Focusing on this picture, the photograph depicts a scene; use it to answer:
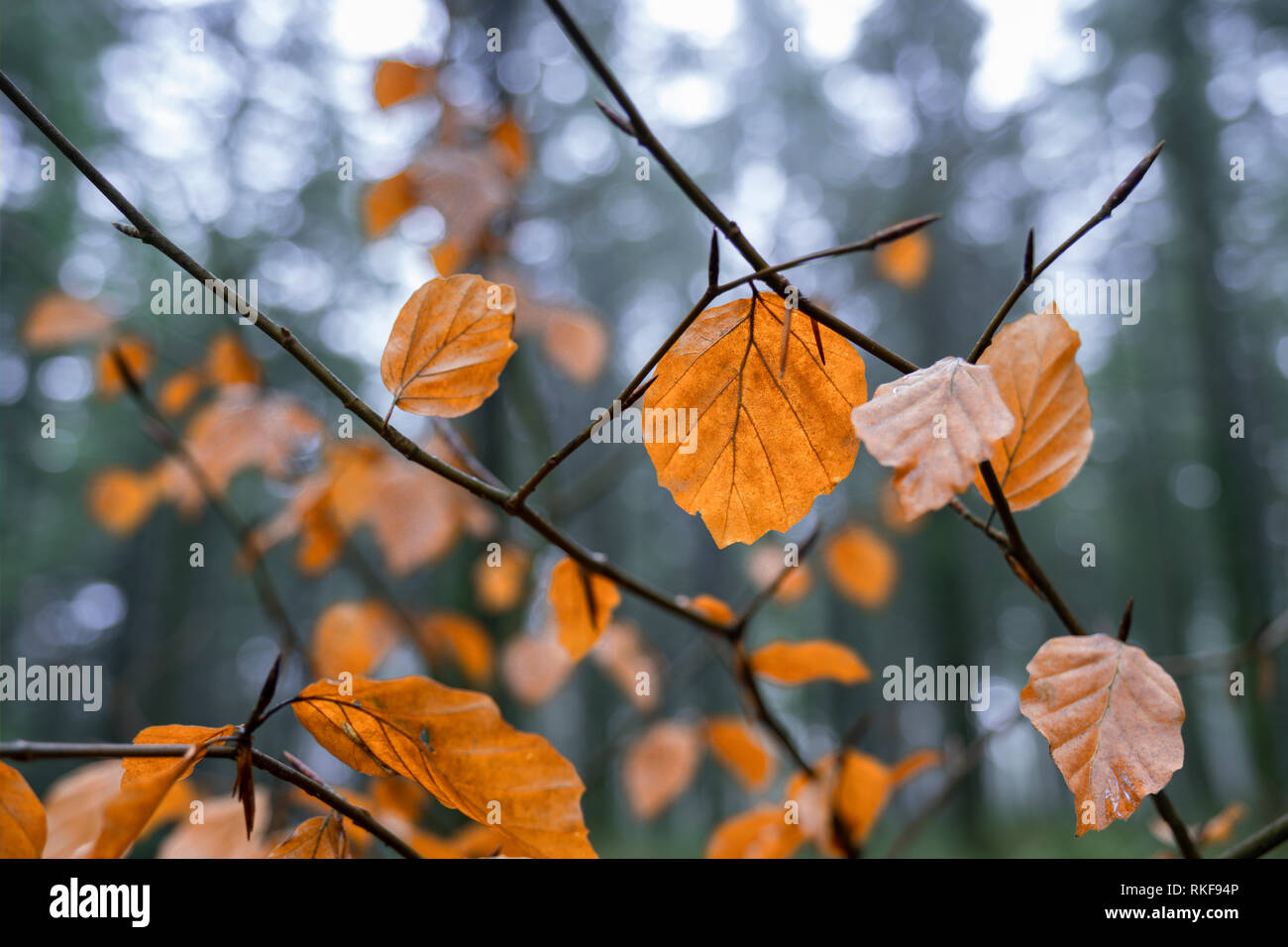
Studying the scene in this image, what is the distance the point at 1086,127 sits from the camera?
261 inches

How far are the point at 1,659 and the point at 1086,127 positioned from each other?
1214 centimetres

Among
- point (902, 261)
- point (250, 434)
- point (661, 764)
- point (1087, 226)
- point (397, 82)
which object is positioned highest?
point (397, 82)

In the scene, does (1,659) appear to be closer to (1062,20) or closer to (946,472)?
(946,472)

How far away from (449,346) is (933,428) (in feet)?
1.08

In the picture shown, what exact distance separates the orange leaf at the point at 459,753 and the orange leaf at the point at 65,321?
155cm

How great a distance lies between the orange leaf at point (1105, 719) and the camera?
1.39ft

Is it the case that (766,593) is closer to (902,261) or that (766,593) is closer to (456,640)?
(456,640)

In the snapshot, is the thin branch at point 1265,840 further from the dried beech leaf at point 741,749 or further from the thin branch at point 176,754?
the dried beech leaf at point 741,749

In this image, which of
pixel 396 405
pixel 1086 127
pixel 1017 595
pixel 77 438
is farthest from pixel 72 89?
pixel 1017 595

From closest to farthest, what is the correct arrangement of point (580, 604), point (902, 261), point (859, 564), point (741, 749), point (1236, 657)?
point (580, 604) < point (1236, 657) < point (741, 749) < point (902, 261) < point (859, 564)

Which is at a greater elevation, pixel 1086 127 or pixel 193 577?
pixel 1086 127

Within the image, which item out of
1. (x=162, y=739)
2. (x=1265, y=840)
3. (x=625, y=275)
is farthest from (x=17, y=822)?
(x=625, y=275)

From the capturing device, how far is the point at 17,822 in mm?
455

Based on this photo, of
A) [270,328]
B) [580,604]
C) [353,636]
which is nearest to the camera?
[270,328]
